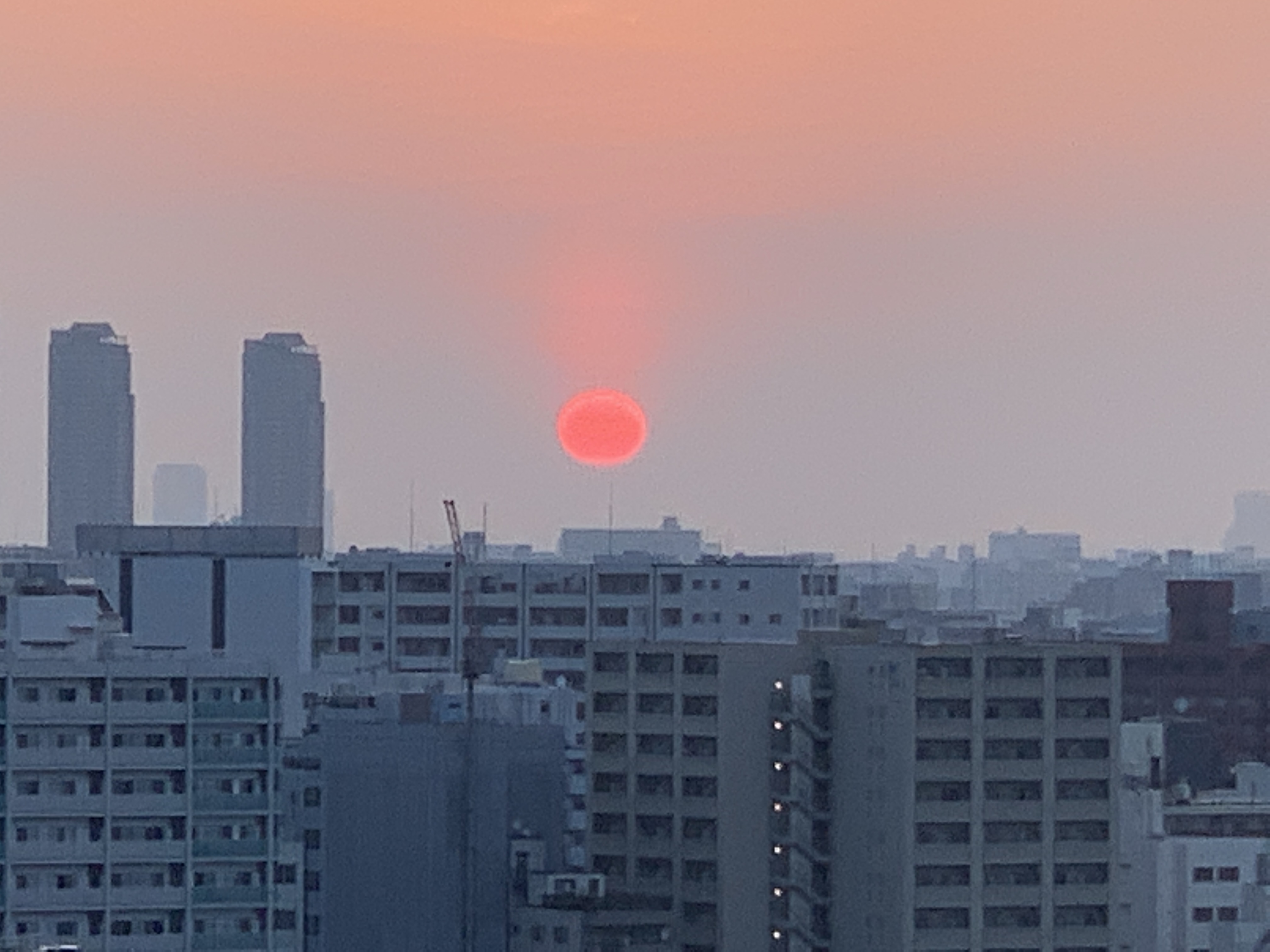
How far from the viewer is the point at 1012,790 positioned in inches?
2339

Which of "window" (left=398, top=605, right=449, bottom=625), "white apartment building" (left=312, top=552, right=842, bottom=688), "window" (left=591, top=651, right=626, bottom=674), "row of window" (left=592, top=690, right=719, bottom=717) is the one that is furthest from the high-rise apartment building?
"window" (left=398, top=605, right=449, bottom=625)

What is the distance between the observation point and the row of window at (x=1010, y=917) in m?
58.6

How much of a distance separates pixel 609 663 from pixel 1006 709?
20.1ft

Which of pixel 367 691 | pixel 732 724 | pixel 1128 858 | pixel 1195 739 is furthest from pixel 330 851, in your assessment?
pixel 1195 739

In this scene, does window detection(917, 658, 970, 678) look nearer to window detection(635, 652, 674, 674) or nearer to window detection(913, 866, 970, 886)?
window detection(913, 866, 970, 886)

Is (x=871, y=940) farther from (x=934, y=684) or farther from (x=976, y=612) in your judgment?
(x=976, y=612)

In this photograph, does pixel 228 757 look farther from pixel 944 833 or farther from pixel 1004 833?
pixel 1004 833

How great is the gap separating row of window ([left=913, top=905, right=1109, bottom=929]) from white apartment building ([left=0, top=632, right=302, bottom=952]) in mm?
8775

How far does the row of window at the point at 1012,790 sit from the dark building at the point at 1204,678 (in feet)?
127

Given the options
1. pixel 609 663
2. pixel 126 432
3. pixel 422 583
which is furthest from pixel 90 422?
pixel 609 663

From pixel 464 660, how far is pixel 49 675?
35.1 metres

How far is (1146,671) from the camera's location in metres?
102

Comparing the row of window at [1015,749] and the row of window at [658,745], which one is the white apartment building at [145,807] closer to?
the row of window at [658,745]

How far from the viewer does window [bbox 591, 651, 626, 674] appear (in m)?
62.2
